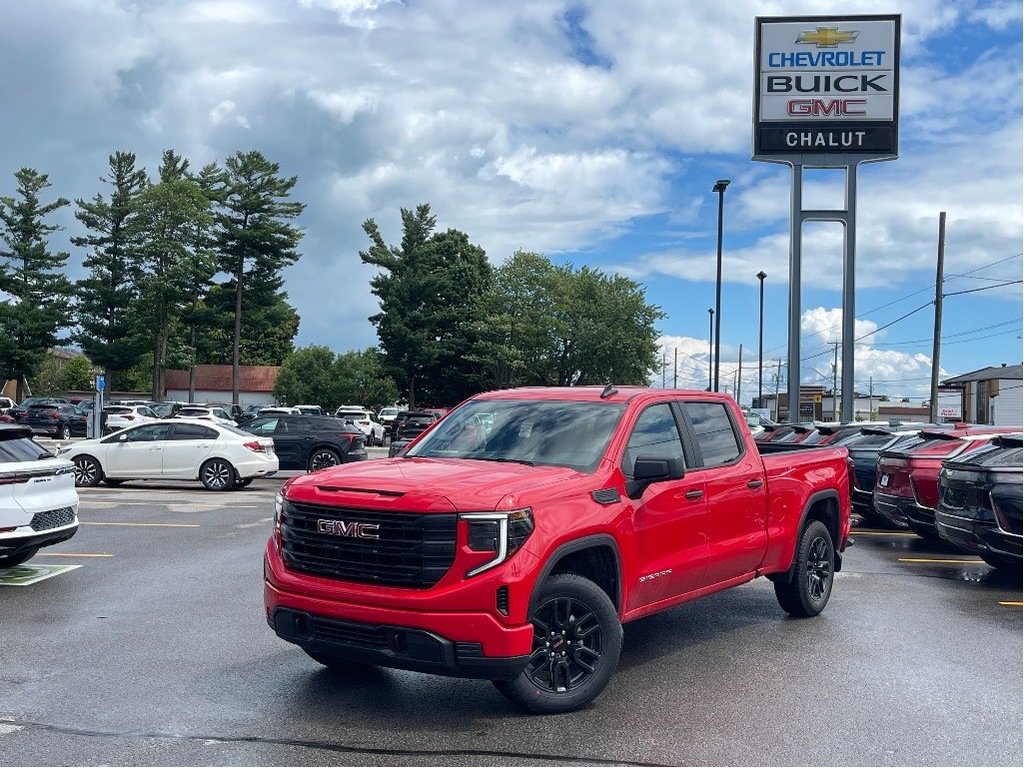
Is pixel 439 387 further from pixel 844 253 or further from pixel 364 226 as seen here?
pixel 844 253

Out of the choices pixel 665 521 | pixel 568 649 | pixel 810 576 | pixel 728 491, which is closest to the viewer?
pixel 568 649

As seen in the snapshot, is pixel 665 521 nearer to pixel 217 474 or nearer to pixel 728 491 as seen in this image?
pixel 728 491

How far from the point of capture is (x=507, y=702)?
19.5 ft

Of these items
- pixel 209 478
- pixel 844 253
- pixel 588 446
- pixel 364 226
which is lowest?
pixel 209 478

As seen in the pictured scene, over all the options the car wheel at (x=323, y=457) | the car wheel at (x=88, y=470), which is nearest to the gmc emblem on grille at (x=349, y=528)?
the car wheel at (x=88, y=470)

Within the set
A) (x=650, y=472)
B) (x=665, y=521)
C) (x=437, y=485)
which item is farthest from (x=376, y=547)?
(x=665, y=521)

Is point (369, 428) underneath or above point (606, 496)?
underneath

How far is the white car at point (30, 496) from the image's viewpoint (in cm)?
956

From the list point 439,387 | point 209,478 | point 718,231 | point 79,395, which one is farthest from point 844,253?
point 79,395

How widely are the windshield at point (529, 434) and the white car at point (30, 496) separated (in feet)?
15.4

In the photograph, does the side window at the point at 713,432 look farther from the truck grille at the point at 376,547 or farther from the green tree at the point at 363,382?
the green tree at the point at 363,382

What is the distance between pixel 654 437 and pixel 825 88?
28567 millimetres

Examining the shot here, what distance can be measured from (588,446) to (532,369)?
60.4 metres

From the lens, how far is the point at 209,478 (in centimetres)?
2109
